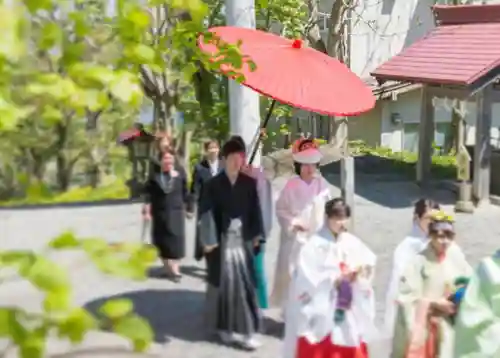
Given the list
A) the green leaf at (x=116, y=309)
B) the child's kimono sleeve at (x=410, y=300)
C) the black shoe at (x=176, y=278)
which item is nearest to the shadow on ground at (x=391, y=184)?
the black shoe at (x=176, y=278)

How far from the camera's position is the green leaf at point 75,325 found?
1.74 m

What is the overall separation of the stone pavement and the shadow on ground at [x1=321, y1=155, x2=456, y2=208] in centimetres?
2

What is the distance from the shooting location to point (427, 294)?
15.5ft

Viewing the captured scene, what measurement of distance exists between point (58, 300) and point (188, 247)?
334 inches

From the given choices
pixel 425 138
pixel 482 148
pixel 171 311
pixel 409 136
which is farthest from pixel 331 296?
pixel 409 136

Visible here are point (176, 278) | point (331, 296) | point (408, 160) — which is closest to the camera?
point (331, 296)

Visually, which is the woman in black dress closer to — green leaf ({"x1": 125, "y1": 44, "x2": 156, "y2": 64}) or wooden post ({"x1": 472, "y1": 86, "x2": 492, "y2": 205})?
green leaf ({"x1": 125, "y1": 44, "x2": 156, "y2": 64})

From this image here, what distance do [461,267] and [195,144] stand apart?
10.4 meters

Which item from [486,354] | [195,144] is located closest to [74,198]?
[195,144]

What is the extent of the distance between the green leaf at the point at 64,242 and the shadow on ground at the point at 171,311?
4.96m

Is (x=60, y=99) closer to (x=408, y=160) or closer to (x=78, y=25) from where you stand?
(x=78, y=25)

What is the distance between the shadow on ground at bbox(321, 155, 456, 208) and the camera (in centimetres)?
1359

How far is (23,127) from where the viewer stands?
83.2 inches

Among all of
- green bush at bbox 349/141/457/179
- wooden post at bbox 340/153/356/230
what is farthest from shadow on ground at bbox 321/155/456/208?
wooden post at bbox 340/153/356/230
